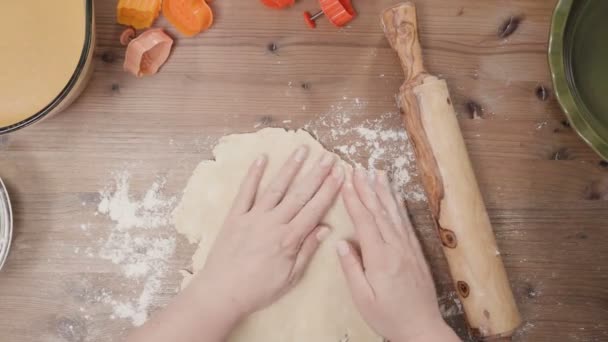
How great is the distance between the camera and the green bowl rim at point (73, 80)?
87 cm

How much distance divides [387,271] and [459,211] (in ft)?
0.53

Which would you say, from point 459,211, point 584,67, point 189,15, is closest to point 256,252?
point 459,211

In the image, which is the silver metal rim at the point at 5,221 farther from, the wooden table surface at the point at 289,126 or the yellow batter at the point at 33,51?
the yellow batter at the point at 33,51

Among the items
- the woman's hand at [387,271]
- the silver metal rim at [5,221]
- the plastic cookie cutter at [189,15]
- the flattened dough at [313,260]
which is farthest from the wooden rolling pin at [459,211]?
the silver metal rim at [5,221]

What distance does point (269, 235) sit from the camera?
3.07 ft

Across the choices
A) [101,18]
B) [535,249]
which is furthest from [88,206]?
[535,249]

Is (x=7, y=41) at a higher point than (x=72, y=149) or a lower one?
higher

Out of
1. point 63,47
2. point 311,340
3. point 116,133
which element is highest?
point 63,47

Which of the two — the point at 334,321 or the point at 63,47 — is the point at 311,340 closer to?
the point at 334,321

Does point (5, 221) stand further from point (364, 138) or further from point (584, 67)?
point (584, 67)

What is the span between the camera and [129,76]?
1.00 metres

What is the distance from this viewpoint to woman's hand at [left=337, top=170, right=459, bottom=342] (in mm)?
888

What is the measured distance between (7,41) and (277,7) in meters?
0.49

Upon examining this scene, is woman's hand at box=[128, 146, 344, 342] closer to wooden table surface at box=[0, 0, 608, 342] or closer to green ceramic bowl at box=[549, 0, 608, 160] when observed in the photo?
wooden table surface at box=[0, 0, 608, 342]
